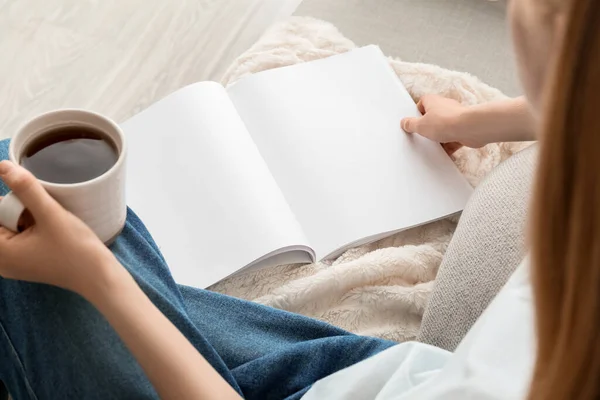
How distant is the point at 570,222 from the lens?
14.0 inches

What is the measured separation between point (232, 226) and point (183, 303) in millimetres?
132

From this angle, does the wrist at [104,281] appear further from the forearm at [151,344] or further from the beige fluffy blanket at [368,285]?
the beige fluffy blanket at [368,285]

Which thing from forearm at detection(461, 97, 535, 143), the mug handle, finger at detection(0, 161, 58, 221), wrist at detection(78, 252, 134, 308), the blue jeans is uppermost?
finger at detection(0, 161, 58, 221)

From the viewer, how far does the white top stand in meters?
0.54

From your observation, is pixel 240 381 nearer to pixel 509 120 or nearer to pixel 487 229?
pixel 487 229

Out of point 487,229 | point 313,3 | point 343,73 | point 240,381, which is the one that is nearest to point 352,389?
point 240,381

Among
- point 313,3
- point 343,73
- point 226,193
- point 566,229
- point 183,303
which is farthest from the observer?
point 313,3

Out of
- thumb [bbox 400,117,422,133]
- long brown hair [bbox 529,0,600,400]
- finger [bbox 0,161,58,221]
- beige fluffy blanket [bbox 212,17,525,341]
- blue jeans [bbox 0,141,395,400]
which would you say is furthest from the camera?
thumb [bbox 400,117,422,133]

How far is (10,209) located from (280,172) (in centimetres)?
43

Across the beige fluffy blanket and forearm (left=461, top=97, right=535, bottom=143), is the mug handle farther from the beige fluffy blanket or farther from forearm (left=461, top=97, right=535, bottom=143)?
forearm (left=461, top=97, right=535, bottom=143)

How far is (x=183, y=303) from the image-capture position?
2.42 ft

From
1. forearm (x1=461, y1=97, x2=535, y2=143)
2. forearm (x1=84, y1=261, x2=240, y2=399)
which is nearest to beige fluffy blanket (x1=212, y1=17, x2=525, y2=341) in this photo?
forearm (x1=461, y1=97, x2=535, y2=143)

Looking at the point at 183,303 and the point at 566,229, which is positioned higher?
the point at 566,229

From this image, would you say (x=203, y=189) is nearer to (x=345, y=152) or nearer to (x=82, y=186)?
(x=345, y=152)
